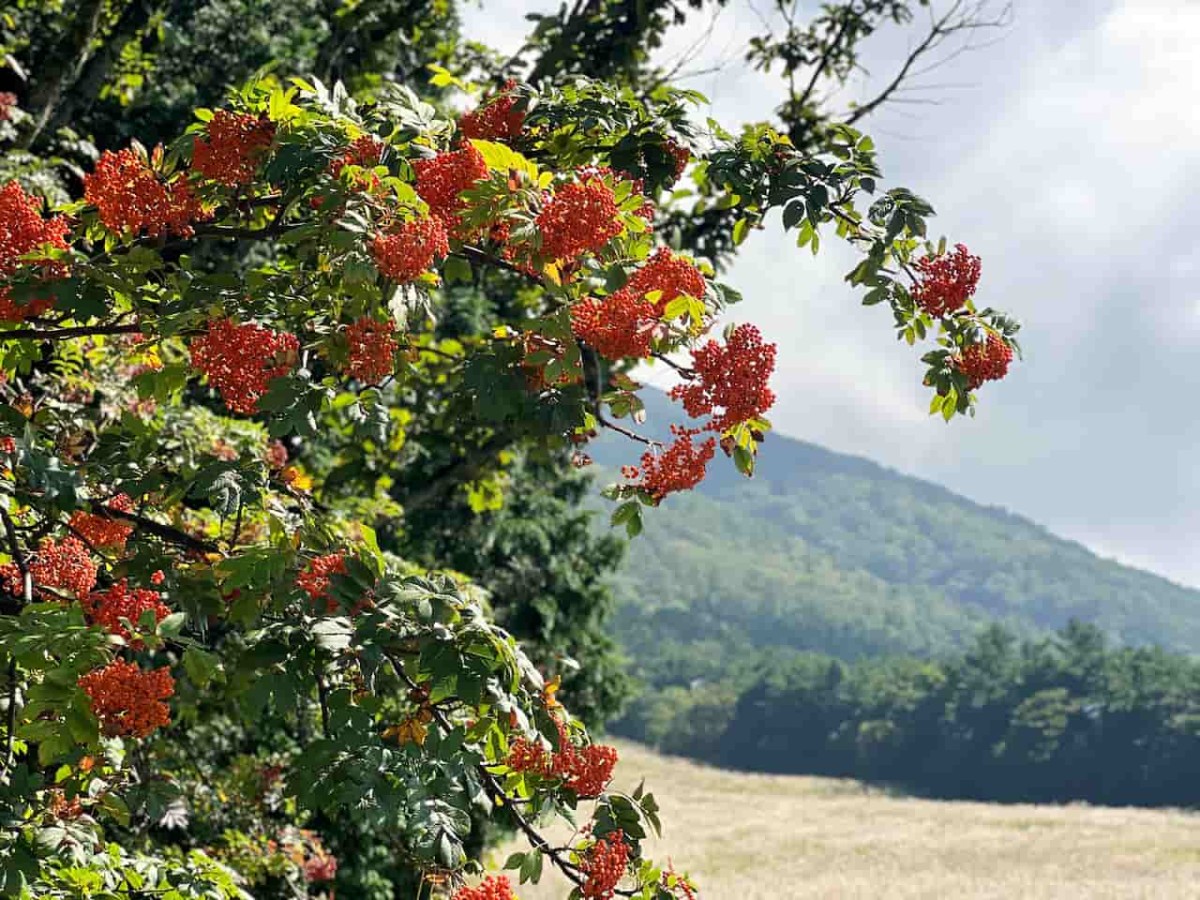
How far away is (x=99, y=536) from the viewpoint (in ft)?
12.8

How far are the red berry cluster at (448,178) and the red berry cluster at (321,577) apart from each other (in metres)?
0.98

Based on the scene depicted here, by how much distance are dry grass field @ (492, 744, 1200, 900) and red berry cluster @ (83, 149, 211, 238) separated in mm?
17522

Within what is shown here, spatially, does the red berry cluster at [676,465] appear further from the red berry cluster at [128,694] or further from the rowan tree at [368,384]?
the red berry cluster at [128,694]

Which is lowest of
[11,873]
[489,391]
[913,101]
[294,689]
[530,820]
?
[11,873]

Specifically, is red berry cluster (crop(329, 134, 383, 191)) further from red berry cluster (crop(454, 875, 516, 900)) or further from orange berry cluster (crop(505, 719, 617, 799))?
red berry cluster (crop(454, 875, 516, 900))

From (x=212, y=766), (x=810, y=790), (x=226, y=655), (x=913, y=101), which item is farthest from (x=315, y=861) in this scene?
(x=810, y=790)

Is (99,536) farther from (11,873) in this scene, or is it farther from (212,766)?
(212,766)

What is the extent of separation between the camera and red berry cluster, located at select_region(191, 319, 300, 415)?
3.18 meters

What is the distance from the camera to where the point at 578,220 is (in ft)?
10.3

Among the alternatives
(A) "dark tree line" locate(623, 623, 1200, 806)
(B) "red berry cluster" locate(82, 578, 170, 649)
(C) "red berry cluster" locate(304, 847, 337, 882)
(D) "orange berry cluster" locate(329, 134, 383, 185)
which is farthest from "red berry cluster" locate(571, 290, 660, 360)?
(A) "dark tree line" locate(623, 623, 1200, 806)

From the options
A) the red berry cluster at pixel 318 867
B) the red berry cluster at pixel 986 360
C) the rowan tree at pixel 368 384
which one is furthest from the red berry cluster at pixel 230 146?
the red berry cluster at pixel 318 867

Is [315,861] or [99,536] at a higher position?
[99,536]

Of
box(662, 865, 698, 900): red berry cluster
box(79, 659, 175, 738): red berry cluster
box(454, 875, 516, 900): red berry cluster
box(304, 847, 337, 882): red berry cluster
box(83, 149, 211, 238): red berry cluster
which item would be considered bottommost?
box(304, 847, 337, 882): red berry cluster

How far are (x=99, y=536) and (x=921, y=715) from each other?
316 feet
